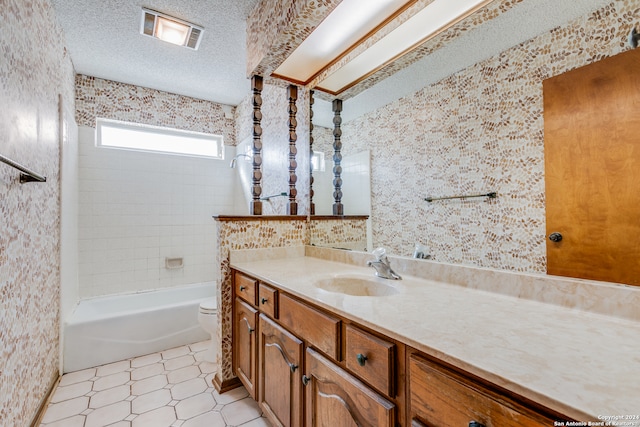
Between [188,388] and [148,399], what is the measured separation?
219 mm

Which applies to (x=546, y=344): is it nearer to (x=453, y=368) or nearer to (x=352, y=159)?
(x=453, y=368)

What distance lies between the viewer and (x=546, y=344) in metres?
0.61

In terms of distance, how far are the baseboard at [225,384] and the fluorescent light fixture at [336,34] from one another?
2.03 metres

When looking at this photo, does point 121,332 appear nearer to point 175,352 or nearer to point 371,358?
point 175,352

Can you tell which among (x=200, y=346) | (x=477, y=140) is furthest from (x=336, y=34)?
(x=200, y=346)

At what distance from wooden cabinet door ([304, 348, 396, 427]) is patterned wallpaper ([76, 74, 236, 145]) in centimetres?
311

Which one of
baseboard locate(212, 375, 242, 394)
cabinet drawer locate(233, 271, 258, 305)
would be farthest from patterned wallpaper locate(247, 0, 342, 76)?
baseboard locate(212, 375, 242, 394)

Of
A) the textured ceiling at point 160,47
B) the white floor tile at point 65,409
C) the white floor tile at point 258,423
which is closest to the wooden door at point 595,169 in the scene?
the white floor tile at point 258,423

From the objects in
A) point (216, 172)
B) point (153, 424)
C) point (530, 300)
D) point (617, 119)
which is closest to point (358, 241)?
point (530, 300)

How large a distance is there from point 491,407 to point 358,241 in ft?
3.89

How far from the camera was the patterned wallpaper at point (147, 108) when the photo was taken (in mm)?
2830

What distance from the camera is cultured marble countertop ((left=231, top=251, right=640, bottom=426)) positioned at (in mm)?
444

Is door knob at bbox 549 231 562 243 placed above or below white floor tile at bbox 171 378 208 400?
above

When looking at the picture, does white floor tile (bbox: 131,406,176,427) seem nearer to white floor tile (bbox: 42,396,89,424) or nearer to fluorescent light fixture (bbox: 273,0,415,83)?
white floor tile (bbox: 42,396,89,424)
